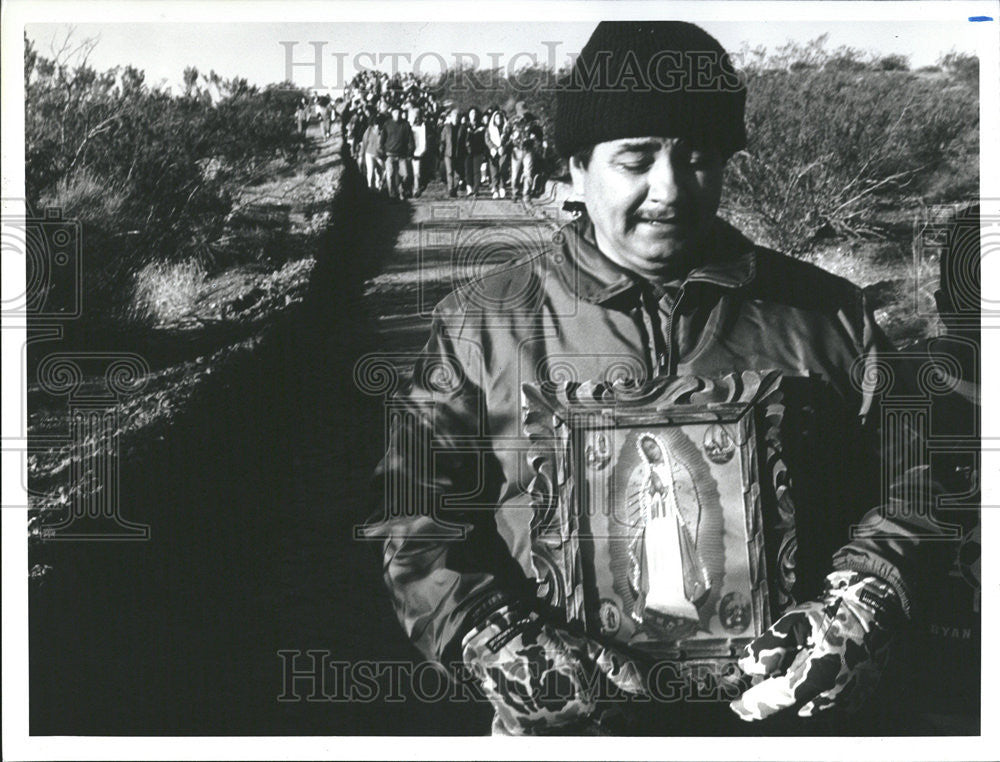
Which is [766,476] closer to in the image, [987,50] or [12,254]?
[987,50]

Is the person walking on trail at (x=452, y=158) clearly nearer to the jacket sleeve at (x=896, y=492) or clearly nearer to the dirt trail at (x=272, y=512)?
the dirt trail at (x=272, y=512)

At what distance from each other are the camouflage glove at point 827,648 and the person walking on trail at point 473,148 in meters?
1.97

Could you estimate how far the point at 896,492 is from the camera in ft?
14.6

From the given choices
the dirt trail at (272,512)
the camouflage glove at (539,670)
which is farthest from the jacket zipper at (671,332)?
the camouflage glove at (539,670)

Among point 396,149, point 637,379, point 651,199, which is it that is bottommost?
point 637,379

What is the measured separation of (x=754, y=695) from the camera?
14.4 ft

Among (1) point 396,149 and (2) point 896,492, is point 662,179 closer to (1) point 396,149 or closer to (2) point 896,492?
(1) point 396,149

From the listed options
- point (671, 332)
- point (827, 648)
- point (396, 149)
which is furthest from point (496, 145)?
point (827, 648)

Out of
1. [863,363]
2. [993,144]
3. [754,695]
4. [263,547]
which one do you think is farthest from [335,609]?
[993,144]

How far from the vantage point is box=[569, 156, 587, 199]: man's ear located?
14.6 ft

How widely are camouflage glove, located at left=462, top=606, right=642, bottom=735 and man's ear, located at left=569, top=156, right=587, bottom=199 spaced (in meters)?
1.55

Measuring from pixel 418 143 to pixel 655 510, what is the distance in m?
1.64

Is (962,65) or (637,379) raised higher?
(962,65)

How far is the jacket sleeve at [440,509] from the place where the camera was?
436cm
